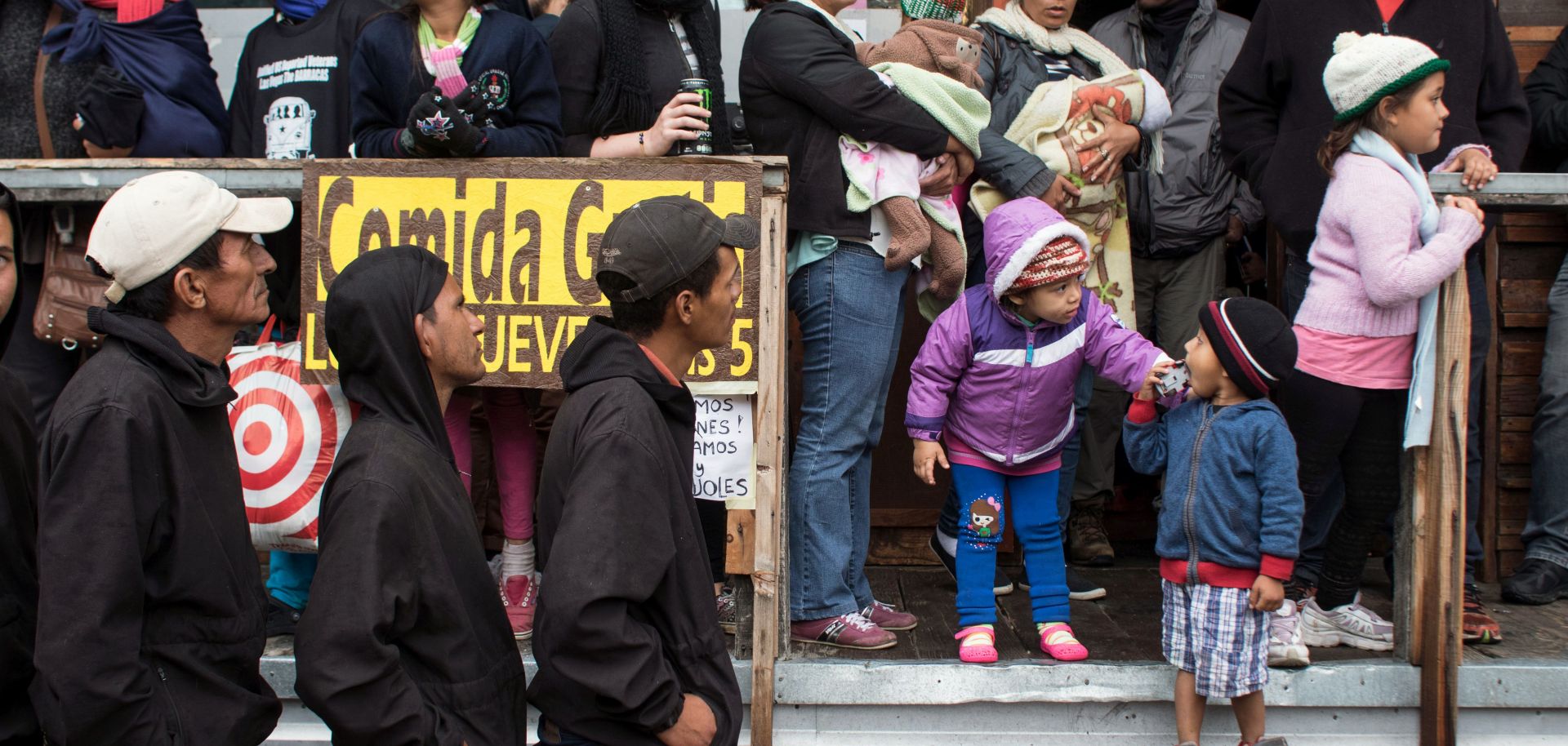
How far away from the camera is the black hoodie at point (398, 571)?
7.54 feet

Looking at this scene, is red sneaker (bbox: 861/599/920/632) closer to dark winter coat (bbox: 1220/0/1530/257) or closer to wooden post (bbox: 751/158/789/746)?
wooden post (bbox: 751/158/789/746)

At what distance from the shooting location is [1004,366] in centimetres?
421

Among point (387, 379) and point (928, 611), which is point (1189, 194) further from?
point (387, 379)

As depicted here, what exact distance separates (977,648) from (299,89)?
314cm

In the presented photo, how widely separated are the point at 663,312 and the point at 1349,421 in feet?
8.55

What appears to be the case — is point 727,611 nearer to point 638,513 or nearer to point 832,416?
point 832,416

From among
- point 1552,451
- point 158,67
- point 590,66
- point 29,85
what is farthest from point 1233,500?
point 29,85

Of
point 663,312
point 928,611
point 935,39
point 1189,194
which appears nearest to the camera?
point 663,312

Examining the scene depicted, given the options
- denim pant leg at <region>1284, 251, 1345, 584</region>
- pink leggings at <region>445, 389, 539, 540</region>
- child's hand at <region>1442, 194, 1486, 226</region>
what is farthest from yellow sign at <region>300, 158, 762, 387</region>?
child's hand at <region>1442, 194, 1486, 226</region>

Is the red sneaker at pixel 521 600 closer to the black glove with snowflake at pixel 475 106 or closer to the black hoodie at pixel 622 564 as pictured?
the black glove with snowflake at pixel 475 106

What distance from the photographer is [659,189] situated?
3947 mm

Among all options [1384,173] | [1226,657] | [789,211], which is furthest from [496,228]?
[1384,173]

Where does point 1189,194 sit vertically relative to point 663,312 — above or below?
above

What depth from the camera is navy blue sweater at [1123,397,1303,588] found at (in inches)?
147
